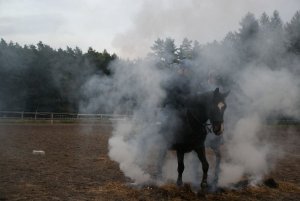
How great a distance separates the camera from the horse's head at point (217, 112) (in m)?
8.20

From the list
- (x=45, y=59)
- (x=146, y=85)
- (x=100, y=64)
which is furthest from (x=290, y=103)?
(x=45, y=59)

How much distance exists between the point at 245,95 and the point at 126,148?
168 inches

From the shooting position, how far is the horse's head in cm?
820

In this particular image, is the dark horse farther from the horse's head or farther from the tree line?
the tree line

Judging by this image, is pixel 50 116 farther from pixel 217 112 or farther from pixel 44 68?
pixel 217 112

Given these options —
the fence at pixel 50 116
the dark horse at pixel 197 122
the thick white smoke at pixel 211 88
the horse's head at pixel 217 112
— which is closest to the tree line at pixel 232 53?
the thick white smoke at pixel 211 88

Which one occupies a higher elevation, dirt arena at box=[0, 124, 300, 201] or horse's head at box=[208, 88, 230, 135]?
horse's head at box=[208, 88, 230, 135]

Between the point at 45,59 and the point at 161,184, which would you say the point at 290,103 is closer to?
the point at 161,184

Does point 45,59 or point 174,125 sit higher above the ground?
point 45,59

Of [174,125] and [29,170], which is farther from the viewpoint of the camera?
[29,170]

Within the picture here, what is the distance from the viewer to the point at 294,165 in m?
14.1

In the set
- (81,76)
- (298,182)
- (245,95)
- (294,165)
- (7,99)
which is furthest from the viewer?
(7,99)

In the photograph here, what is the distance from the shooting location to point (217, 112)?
8281 mm

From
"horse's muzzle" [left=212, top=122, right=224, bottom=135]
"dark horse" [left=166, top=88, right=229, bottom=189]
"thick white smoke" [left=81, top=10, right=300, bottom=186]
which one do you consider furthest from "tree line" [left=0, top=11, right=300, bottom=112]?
"horse's muzzle" [left=212, top=122, right=224, bottom=135]
